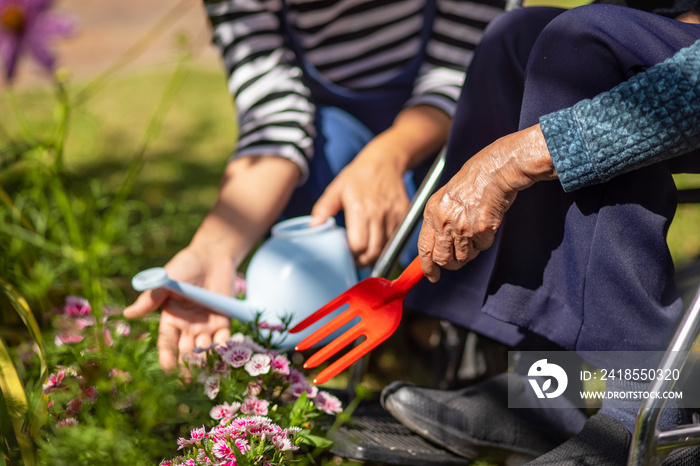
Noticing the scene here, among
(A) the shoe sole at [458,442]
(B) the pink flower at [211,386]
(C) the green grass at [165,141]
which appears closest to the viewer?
(B) the pink flower at [211,386]

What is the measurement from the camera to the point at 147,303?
1.15 metres

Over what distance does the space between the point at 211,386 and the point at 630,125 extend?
2.39 ft

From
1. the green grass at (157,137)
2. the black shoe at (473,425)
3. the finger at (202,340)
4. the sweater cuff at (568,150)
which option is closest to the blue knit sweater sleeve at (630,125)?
the sweater cuff at (568,150)

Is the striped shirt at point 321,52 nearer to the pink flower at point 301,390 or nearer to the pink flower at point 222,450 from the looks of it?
the pink flower at point 301,390

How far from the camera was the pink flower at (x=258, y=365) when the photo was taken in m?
0.96

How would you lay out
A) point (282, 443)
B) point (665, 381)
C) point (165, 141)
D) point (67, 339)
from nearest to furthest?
point (665, 381) → point (282, 443) → point (67, 339) → point (165, 141)

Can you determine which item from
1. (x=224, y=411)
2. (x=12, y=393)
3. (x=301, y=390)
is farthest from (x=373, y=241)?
(x=12, y=393)

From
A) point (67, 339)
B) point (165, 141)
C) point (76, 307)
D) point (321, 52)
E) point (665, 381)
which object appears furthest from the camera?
point (165, 141)

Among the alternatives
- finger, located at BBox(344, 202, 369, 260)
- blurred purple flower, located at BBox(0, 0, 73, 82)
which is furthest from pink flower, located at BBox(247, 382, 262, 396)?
blurred purple flower, located at BBox(0, 0, 73, 82)

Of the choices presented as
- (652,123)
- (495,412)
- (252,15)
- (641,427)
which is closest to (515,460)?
(495,412)

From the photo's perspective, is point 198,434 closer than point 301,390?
Yes

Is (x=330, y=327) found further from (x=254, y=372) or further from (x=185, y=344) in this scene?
(x=185, y=344)

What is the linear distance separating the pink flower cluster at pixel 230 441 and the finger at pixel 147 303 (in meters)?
0.33

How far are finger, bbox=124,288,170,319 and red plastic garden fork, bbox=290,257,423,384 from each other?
29cm
